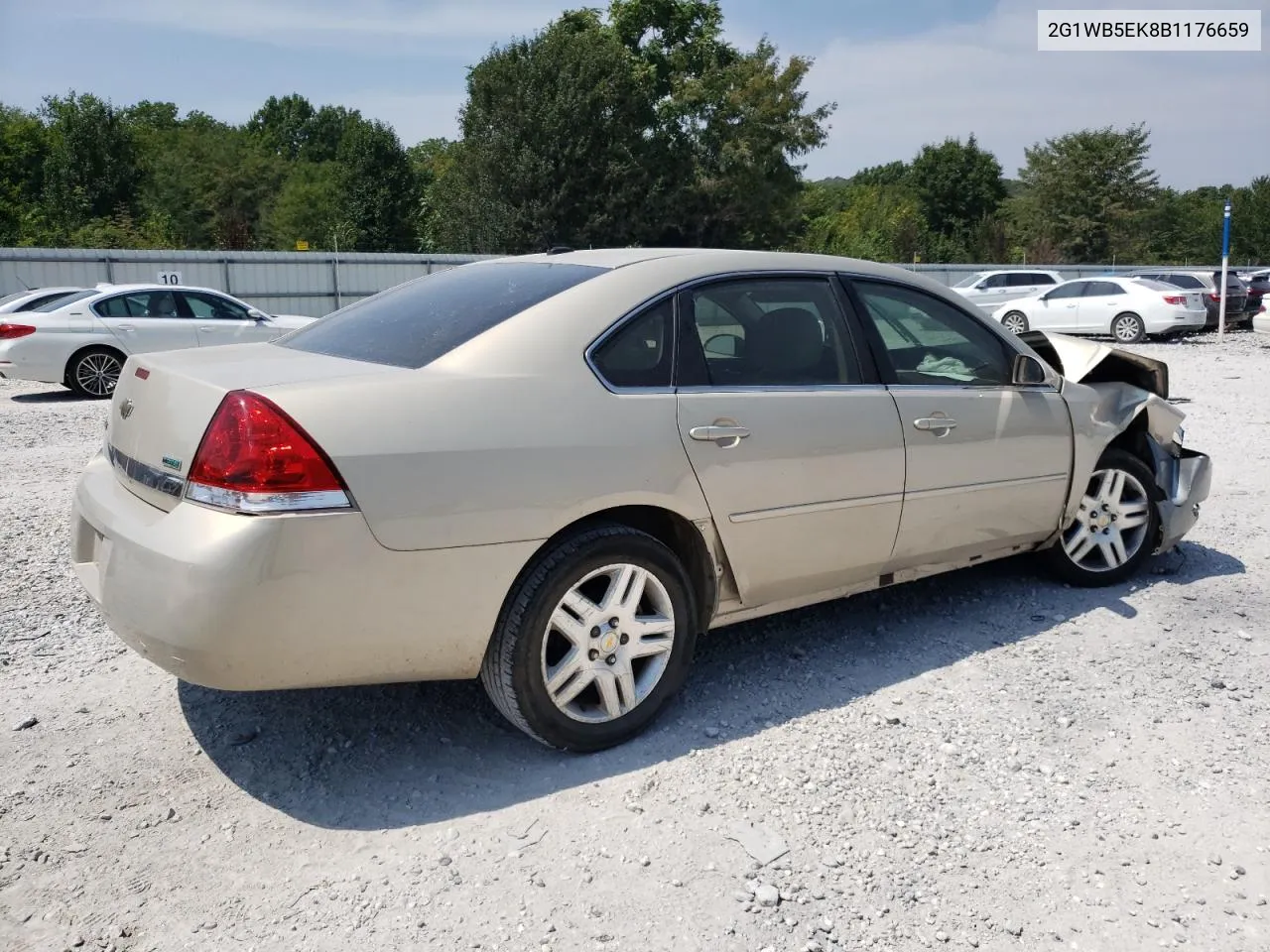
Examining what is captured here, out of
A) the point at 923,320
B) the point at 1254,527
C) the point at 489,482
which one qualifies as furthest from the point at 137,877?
the point at 1254,527

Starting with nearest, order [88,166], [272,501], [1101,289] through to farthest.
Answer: [272,501], [1101,289], [88,166]

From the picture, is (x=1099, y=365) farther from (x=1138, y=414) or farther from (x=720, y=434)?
(x=720, y=434)

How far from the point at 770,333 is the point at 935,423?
0.78 metres

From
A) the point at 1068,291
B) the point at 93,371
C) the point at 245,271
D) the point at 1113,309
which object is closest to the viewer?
the point at 93,371

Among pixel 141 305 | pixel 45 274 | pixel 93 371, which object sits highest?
pixel 45 274

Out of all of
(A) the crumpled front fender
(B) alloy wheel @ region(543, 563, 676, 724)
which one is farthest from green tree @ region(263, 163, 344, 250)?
(B) alloy wheel @ region(543, 563, 676, 724)

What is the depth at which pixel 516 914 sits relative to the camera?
8.35 ft

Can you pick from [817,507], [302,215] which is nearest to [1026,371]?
[817,507]

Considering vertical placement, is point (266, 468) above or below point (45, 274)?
below

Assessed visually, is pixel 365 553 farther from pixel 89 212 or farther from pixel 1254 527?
pixel 89 212

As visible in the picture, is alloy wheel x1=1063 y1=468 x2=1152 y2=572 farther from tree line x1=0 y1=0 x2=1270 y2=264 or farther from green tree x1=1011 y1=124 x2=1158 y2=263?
green tree x1=1011 y1=124 x2=1158 y2=263

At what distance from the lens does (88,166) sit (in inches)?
1876

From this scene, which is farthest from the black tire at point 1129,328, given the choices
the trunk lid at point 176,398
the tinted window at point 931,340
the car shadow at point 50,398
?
the trunk lid at point 176,398

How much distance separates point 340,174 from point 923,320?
58163 mm
